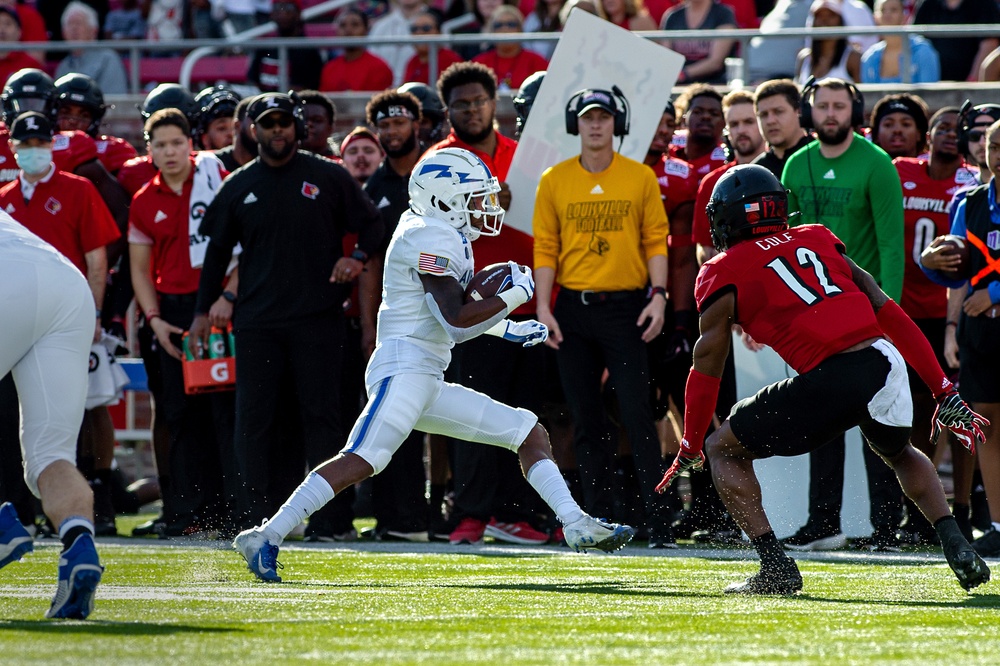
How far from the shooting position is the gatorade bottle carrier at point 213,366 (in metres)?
8.95

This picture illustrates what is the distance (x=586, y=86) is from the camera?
9.28 metres

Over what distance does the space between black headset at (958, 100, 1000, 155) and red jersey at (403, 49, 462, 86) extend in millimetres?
4949

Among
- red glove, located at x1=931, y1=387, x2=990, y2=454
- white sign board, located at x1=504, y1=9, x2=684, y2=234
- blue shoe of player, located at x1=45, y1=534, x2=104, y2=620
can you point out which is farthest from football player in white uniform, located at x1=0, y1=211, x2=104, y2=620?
white sign board, located at x1=504, y1=9, x2=684, y2=234

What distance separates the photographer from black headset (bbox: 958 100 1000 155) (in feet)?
28.5

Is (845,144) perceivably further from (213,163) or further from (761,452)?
(213,163)

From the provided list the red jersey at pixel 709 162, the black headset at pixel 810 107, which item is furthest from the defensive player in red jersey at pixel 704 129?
the black headset at pixel 810 107

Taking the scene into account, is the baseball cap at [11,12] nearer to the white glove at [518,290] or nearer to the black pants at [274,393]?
the black pants at [274,393]

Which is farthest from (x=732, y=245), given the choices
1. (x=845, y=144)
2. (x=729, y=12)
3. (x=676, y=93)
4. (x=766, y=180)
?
(x=729, y=12)

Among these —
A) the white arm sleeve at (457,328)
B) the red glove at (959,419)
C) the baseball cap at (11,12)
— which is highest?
the baseball cap at (11,12)

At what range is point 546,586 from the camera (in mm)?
6477

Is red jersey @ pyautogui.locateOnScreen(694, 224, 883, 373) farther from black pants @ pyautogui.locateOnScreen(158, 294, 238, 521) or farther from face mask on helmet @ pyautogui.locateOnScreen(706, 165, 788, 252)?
black pants @ pyautogui.locateOnScreen(158, 294, 238, 521)

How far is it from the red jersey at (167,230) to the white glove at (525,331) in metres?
3.08

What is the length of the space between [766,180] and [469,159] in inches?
52.6

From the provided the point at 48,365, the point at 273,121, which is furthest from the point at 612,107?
the point at 48,365
